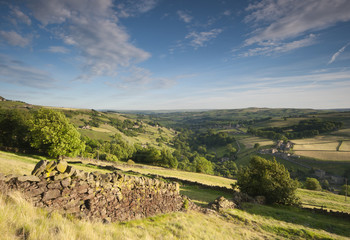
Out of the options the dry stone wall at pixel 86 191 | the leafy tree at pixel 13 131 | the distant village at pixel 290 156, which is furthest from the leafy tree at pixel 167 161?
the distant village at pixel 290 156

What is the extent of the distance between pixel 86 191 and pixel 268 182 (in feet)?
81.1

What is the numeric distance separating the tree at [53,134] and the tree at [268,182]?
1268 inches

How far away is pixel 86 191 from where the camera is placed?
7461 mm

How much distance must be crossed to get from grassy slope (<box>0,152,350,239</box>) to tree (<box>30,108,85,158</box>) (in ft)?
92.3

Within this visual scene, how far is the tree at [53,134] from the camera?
28844 millimetres

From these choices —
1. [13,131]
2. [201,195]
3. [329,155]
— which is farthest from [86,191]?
[329,155]

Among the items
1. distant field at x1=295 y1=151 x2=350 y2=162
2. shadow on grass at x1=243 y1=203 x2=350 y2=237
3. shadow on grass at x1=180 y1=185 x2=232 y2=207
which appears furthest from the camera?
distant field at x1=295 y1=151 x2=350 y2=162

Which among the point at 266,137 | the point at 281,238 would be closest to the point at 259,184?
the point at 281,238

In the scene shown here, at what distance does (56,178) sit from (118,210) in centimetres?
364

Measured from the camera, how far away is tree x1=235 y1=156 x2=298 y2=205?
23.2 meters

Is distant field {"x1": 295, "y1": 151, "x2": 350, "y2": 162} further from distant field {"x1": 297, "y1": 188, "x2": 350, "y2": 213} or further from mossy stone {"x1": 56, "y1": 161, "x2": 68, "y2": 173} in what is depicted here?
mossy stone {"x1": 56, "y1": 161, "x2": 68, "y2": 173}

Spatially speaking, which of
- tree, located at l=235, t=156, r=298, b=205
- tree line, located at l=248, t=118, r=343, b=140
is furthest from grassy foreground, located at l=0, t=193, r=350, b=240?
tree line, located at l=248, t=118, r=343, b=140

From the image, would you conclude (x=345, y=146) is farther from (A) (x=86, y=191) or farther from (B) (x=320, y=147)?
(A) (x=86, y=191)

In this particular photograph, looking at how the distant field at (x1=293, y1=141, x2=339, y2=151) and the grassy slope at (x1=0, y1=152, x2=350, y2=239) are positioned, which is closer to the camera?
the grassy slope at (x1=0, y1=152, x2=350, y2=239)
